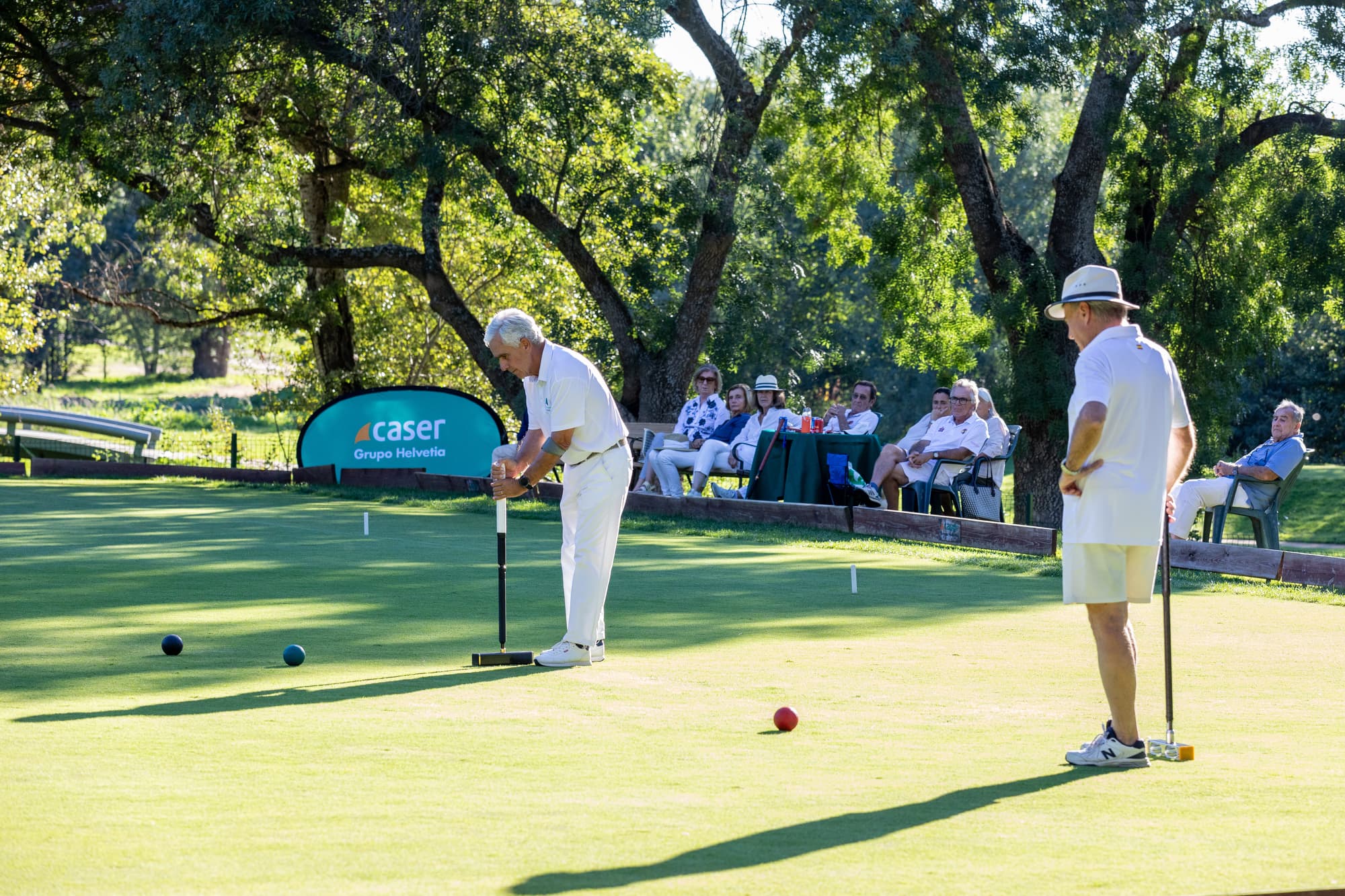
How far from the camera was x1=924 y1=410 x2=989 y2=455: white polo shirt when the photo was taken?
536 inches

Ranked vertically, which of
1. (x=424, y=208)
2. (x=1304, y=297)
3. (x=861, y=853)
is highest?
(x=424, y=208)

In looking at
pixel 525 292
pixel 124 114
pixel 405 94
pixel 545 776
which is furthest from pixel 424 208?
pixel 545 776

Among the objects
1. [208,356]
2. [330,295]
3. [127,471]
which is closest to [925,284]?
[330,295]

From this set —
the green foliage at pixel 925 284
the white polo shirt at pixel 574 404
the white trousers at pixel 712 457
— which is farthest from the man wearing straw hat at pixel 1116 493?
the green foliage at pixel 925 284

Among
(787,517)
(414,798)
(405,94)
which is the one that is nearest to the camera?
(414,798)

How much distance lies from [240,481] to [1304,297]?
12785 mm

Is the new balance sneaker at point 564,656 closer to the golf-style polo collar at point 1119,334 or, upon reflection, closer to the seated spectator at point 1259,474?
the golf-style polo collar at point 1119,334

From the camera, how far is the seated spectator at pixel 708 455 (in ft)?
50.5

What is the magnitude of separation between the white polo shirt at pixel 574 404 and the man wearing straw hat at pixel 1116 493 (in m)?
2.31

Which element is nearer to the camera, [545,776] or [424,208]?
[545,776]

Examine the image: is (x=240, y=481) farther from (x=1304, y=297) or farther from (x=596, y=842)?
(x=596, y=842)

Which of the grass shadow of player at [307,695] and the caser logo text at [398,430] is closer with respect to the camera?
the grass shadow of player at [307,695]

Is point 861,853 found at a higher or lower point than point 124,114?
lower

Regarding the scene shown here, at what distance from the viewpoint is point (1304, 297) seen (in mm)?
16656
